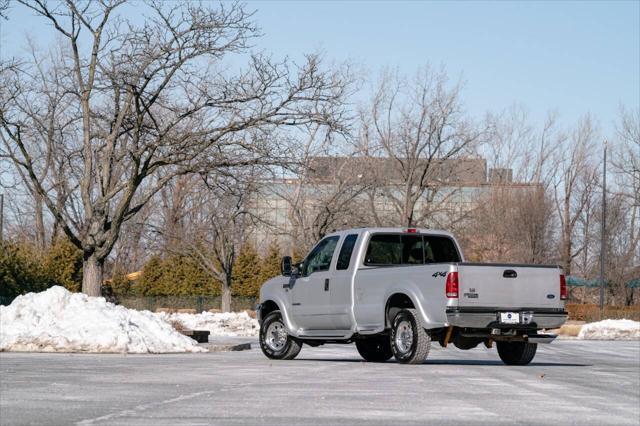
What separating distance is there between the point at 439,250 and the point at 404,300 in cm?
167

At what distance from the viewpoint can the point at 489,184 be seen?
75875 millimetres

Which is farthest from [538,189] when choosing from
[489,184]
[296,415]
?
[296,415]

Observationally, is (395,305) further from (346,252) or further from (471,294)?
(471,294)

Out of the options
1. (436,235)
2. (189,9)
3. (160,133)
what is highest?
(189,9)

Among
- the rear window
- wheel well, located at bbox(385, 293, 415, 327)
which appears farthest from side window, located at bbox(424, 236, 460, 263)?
wheel well, located at bbox(385, 293, 415, 327)

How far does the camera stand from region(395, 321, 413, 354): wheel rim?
664 inches

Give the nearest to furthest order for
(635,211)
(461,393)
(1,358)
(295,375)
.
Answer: (461,393), (295,375), (1,358), (635,211)

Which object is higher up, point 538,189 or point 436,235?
point 538,189

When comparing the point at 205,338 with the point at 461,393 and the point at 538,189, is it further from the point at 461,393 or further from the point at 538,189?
the point at 538,189

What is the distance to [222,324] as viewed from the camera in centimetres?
4016

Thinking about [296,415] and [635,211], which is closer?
[296,415]

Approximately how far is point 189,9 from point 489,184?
51531 mm

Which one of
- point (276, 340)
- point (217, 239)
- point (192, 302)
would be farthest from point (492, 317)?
point (192, 302)

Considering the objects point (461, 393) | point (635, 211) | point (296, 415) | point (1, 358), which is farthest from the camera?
point (635, 211)
